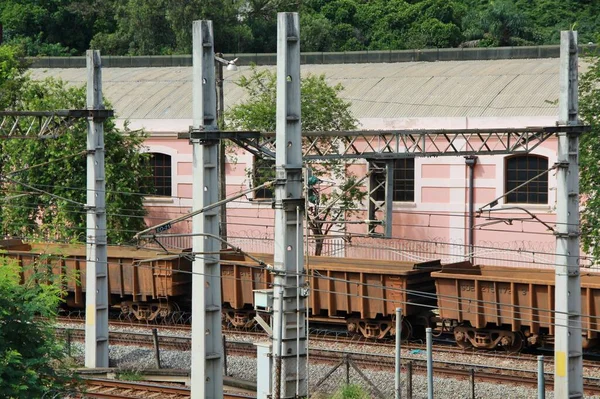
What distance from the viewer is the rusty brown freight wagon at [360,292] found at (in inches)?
1156

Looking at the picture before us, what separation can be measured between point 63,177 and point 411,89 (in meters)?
12.6

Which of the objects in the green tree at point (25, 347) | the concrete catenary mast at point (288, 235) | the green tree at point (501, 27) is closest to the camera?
the concrete catenary mast at point (288, 235)

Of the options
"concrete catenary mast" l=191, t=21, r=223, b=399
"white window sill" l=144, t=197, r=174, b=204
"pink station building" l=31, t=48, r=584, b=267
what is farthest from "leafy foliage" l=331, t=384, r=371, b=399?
"white window sill" l=144, t=197, r=174, b=204

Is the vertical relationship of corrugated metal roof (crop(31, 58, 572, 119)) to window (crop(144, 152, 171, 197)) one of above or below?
above

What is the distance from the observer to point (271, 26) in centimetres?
6656

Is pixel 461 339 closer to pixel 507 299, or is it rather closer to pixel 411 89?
pixel 507 299

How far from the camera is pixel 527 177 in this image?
37.5 metres

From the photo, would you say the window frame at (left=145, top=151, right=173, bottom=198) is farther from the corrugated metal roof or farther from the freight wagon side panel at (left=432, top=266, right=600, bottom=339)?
the freight wagon side panel at (left=432, top=266, right=600, bottom=339)

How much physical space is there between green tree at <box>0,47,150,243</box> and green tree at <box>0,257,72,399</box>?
58.4 ft

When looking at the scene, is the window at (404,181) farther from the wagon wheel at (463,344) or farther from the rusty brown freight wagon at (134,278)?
the wagon wheel at (463,344)

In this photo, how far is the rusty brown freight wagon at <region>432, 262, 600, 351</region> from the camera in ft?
88.6

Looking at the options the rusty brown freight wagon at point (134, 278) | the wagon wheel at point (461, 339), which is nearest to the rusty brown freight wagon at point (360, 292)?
the wagon wheel at point (461, 339)

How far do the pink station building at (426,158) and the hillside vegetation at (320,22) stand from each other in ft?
48.2

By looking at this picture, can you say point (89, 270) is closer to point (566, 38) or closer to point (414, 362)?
point (414, 362)
